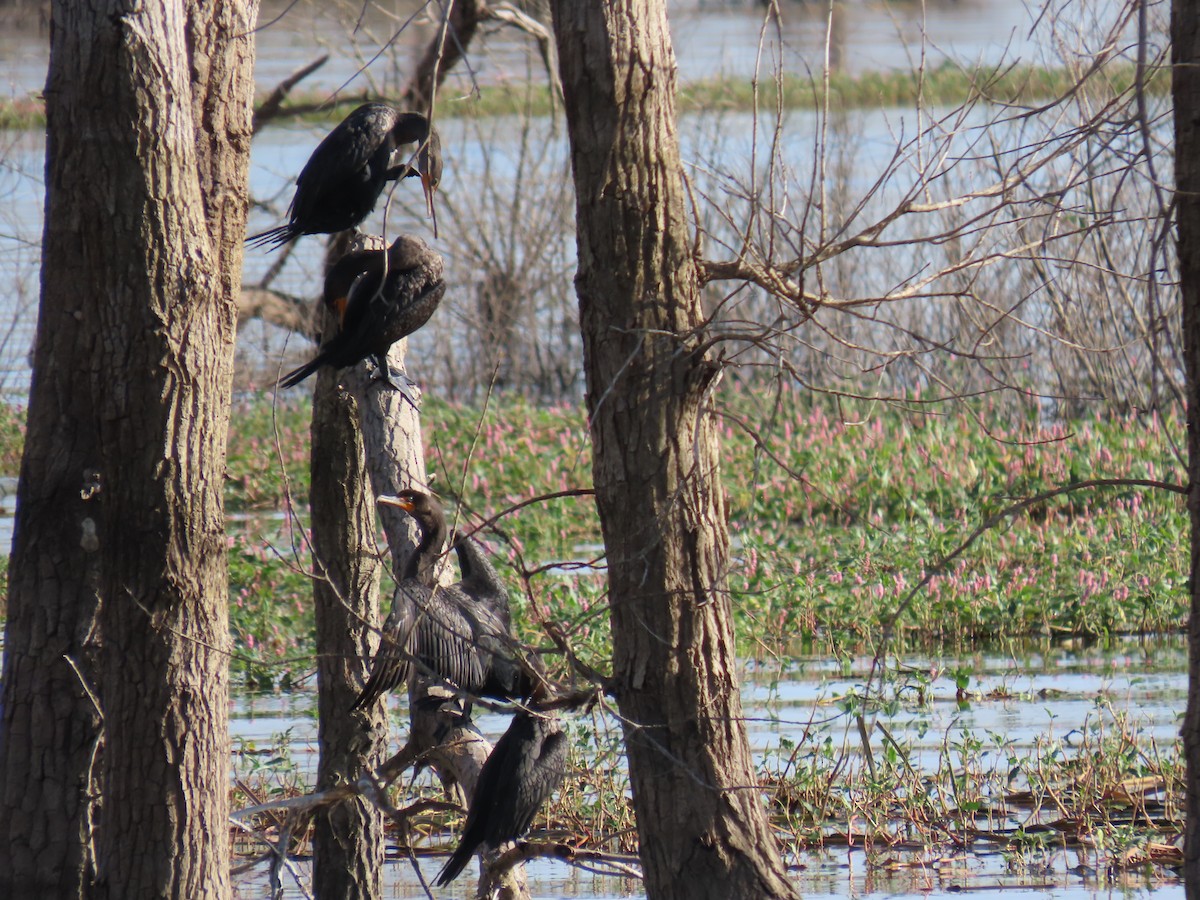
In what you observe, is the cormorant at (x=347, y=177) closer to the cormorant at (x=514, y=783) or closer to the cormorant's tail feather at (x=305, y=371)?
the cormorant's tail feather at (x=305, y=371)

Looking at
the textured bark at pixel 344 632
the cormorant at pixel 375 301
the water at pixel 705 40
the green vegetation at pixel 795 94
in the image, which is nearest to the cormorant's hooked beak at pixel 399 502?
the textured bark at pixel 344 632

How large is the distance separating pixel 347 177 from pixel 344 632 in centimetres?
162

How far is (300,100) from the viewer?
2611 cm

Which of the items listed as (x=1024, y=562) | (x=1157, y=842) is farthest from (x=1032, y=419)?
(x=1157, y=842)

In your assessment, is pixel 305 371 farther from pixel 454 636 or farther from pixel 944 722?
pixel 944 722

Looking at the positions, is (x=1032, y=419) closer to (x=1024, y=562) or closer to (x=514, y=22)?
(x=1024, y=562)

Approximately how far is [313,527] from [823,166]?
9.78 ft

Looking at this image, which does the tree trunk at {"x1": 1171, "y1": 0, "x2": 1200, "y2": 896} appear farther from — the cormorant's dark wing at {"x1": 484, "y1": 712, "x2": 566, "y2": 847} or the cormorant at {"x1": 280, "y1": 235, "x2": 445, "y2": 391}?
the cormorant at {"x1": 280, "y1": 235, "x2": 445, "y2": 391}

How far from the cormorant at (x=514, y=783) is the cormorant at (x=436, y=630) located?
155 millimetres

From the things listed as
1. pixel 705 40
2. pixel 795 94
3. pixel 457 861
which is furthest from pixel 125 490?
pixel 705 40

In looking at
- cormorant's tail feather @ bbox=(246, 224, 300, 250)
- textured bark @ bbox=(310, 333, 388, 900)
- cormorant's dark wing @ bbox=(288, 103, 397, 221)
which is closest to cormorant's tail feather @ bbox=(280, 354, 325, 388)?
textured bark @ bbox=(310, 333, 388, 900)

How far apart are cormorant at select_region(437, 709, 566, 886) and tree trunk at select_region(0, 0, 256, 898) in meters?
0.77

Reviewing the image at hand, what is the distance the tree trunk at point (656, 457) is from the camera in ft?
14.3

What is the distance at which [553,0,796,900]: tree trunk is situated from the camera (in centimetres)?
435
